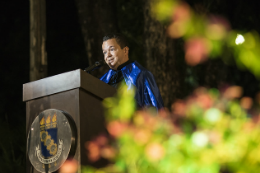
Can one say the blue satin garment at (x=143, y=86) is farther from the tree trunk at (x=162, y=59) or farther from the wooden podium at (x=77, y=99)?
the tree trunk at (x=162, y=59)

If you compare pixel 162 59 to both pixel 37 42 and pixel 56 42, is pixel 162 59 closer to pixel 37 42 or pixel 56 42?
pixel 37 42

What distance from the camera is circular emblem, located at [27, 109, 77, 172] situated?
2.23 meters

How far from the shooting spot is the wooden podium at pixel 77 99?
2264 mm

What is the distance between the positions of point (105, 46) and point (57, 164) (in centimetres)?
136

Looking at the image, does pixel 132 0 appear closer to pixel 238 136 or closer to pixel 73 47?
pixel 73 47

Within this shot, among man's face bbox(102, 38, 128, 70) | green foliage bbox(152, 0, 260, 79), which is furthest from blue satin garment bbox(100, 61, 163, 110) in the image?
green foliage bbox(152, 0, 260, 79)

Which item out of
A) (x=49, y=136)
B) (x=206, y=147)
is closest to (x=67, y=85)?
(x=49, y=136)

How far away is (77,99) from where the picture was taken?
7.45ft

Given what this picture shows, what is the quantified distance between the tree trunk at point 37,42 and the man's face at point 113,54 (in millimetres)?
2143

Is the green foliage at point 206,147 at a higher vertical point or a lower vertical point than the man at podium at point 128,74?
lower

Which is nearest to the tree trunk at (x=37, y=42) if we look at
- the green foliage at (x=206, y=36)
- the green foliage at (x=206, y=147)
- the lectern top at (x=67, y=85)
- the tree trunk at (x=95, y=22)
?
the tree trunk at (x=95, y=22)

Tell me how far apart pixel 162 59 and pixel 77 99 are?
133 inches

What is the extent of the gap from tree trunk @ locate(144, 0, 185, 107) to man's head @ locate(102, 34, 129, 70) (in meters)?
2.12

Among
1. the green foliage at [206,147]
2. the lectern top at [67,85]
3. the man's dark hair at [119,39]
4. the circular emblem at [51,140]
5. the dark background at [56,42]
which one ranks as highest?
the dark background at [56,42]
